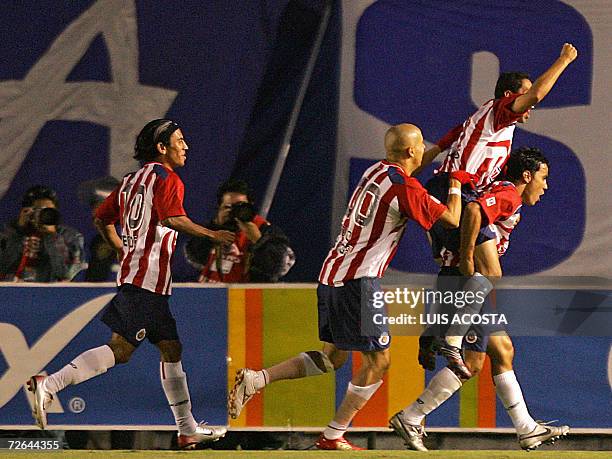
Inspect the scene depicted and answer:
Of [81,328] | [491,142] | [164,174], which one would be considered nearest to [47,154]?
[81,328]

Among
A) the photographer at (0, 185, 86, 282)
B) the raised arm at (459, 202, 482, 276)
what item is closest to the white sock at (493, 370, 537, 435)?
the raised arm at (459, 202, 482, 276)

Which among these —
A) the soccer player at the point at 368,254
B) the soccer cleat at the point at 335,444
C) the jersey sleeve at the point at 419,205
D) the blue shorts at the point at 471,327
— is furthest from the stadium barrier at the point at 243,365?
the jersey sleeve at the point at 419,205

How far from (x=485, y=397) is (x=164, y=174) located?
225cm

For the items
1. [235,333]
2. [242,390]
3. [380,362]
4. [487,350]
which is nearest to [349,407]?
[380,362]

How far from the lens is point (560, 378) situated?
27.2 feet

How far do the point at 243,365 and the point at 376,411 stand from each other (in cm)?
81

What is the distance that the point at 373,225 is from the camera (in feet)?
24.6

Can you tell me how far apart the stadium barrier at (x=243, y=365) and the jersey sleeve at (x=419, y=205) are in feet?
3.90

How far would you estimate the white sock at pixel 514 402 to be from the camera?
25.4 feet

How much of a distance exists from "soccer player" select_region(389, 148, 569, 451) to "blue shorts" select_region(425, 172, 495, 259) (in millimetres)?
11

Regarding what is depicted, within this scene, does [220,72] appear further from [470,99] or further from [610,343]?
[610,343]

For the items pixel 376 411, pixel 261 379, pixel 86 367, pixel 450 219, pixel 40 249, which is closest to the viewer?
pixel 450 219

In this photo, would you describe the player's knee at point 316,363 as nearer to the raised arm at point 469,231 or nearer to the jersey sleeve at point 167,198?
the raised arm at point 469,231

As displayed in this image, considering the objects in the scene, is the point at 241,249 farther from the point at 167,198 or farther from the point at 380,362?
the point at 380,362
